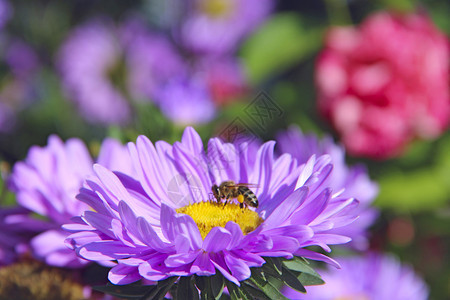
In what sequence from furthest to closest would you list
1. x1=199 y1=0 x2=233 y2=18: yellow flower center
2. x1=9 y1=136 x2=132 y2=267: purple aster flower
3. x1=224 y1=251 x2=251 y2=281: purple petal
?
1. x1=199 y1=0 x2=233 y2=18: yellow flower center
2. x1=9 y1=136 x2=132 y2=267: purple aster flower
3. x1=224 y1=251 x2=251 y2=281: purple petal

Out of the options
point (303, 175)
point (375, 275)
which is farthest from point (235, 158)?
point (375, 275)

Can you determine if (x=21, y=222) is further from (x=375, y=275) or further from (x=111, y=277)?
(x=375, y=275)

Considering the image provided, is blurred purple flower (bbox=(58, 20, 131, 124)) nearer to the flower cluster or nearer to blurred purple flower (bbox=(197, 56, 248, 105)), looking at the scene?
the flower cluster

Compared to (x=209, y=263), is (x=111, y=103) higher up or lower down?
higher up

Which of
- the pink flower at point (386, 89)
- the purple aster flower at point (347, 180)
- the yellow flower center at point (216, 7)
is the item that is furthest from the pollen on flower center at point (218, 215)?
the yellow flower center at point (216, 7)

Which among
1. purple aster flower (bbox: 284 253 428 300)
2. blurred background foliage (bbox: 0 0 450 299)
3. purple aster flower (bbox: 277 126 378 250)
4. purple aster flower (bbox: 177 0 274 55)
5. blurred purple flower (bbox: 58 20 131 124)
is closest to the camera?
purple aster flower (bbox: 277 126 378 250)

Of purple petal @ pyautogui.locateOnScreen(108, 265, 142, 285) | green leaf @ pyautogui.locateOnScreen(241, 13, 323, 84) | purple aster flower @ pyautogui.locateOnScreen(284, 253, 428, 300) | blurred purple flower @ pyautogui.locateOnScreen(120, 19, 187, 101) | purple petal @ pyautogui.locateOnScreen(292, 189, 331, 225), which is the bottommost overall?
purple aster flower @ pyautogui.locateOnScreen(284, 253, 428, 300)

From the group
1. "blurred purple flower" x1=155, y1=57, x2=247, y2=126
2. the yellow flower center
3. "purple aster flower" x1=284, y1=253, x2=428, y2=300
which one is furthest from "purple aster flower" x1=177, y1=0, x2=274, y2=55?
"purple aster flower" x1=284, y1=253, x2=428, y2=300
